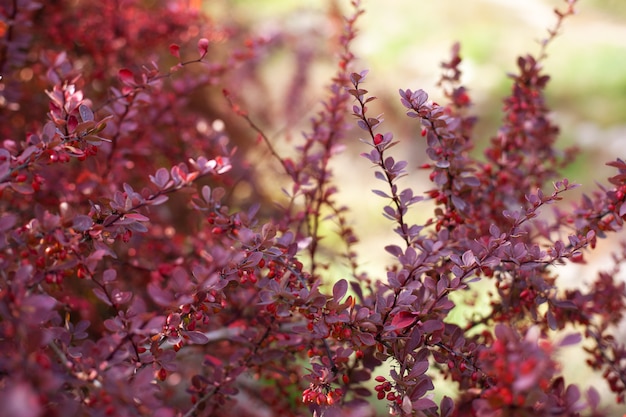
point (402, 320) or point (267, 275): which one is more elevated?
point (402, 320)

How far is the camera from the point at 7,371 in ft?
2.86

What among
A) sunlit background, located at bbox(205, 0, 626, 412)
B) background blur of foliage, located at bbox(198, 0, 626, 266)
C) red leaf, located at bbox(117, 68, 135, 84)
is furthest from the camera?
background blur of foliage, located at bbox(198, 0, 626, 266)

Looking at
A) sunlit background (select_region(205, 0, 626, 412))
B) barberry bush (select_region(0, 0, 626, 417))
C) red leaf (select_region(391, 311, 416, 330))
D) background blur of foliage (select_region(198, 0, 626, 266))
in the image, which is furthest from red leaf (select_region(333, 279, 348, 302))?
background blur of foliage (select_region(198, 0, 626, 266))

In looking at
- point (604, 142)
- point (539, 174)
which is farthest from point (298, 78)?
point (539, 174)

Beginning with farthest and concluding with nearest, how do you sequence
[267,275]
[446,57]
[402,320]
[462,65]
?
[462,65] → [446,57] → [267,275] → [402,320]

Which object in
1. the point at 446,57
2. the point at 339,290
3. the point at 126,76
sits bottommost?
the point at 126,76

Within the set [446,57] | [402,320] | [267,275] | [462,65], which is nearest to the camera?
[402,320]

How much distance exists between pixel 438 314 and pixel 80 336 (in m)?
0.75

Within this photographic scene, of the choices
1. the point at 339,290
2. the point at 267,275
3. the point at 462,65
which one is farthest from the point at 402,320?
the point at 462,65

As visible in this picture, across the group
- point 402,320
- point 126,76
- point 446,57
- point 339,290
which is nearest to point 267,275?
point 339,290

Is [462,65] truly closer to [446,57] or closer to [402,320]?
[446,57]

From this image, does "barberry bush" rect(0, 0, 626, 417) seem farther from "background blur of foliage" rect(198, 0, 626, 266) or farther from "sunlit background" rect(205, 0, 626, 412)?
"background blur of foliage" rect(198, 0, 626, 266)

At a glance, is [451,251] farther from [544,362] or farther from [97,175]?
[97,175]

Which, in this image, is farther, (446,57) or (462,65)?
(462,65)
